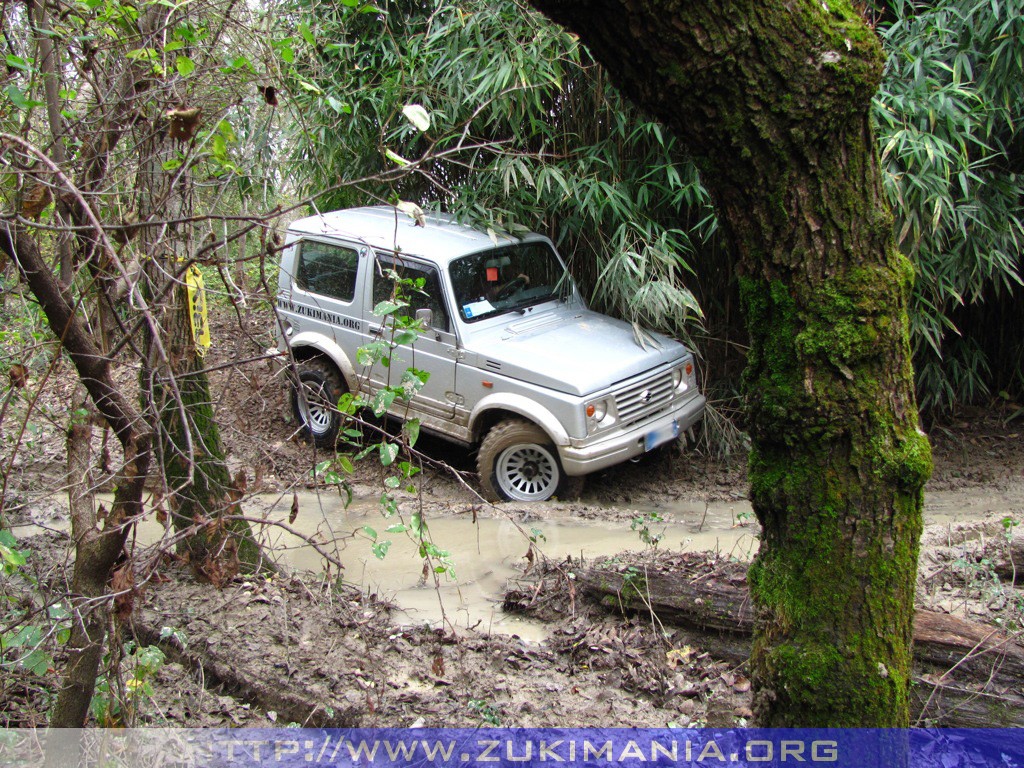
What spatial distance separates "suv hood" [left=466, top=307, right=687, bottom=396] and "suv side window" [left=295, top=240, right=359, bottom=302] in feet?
4.23

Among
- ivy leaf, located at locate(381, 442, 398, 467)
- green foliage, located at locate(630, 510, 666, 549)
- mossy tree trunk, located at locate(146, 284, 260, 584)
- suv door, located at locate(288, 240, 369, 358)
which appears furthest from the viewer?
suv door, located at locate(288, 240, 369, 358)

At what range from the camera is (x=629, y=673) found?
381cm

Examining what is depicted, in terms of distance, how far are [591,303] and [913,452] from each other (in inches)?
208

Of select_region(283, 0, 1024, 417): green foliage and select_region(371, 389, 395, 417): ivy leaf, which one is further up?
select_region(283, 0, 1024, 417): green foliage

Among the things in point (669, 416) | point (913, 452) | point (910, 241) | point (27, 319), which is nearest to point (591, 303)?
point (669, 416)

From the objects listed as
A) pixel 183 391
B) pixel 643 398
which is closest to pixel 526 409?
pixel 643 398

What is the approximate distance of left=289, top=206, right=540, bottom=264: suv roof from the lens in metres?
6.58

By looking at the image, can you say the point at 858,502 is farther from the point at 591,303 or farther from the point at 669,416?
the point at 591,303

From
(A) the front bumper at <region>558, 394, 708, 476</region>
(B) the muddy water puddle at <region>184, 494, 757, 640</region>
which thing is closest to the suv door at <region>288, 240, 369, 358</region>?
(B) the muddy water puddle at <region>184, 494, 757, 640</region>

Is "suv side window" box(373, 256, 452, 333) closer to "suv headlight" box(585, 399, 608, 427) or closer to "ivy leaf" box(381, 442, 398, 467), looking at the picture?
"suv headlight" box(585, 399, 608, 427)

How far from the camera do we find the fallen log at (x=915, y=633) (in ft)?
10.5

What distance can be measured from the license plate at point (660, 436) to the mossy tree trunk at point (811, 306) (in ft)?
13.0

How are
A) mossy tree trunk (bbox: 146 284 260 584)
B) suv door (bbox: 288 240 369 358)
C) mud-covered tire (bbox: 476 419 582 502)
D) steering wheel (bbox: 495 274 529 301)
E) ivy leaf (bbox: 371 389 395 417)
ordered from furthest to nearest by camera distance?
suv door (bbox: 288 240 369 358), steering wheel (bbox: 495 274 529 301), mud-covered tire (bbox: 476 419 582 502), mossy tree trunk (bbox: 146 284 260 584), ivy leaf (bbox: 371 389 395 417)

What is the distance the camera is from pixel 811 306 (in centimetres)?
219
